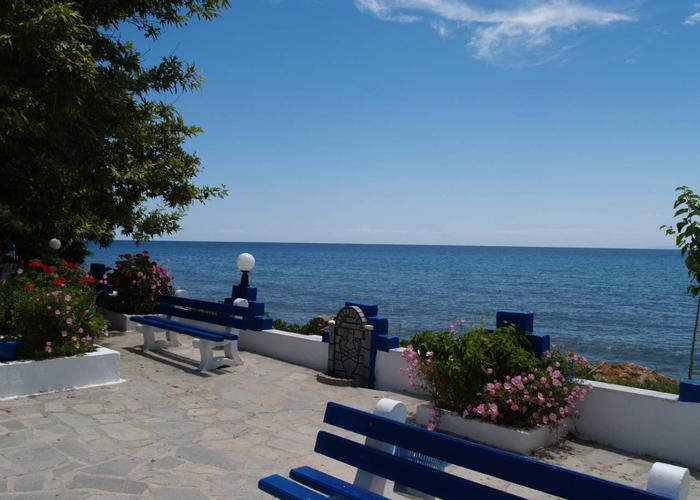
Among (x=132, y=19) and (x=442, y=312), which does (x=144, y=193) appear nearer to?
(x=132, y=19)

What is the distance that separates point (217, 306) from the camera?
881cm

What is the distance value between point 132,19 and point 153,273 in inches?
187

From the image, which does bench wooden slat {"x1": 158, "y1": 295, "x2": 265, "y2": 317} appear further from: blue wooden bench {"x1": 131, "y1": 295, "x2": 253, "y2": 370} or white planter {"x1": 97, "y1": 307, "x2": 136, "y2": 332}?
white planter {"x1": 97, "y1": 307, "x2": 136, "y2": 332}

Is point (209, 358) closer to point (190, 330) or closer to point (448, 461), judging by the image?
point (190, 330)

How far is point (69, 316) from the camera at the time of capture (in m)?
6.71

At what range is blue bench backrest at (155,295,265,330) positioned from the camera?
8719 millimetres

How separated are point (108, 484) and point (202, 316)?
5169 mm

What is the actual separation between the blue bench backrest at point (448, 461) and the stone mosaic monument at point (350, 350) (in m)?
4.39

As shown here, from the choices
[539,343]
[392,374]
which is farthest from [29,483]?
[539,343]

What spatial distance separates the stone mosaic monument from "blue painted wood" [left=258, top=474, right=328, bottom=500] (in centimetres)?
442

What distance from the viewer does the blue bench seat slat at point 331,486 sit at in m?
2.78

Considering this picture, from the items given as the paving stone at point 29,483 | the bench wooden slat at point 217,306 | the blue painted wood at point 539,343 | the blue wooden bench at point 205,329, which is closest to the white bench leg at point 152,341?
the blue wooden bench at point 205,329

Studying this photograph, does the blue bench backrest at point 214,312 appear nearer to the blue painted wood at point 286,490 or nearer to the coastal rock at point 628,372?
the blue painted wood at point 286,490

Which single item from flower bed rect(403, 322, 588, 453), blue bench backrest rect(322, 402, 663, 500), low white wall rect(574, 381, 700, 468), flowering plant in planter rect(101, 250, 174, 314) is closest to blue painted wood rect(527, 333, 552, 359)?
flower bed rect(403, 322, 588, 453)
